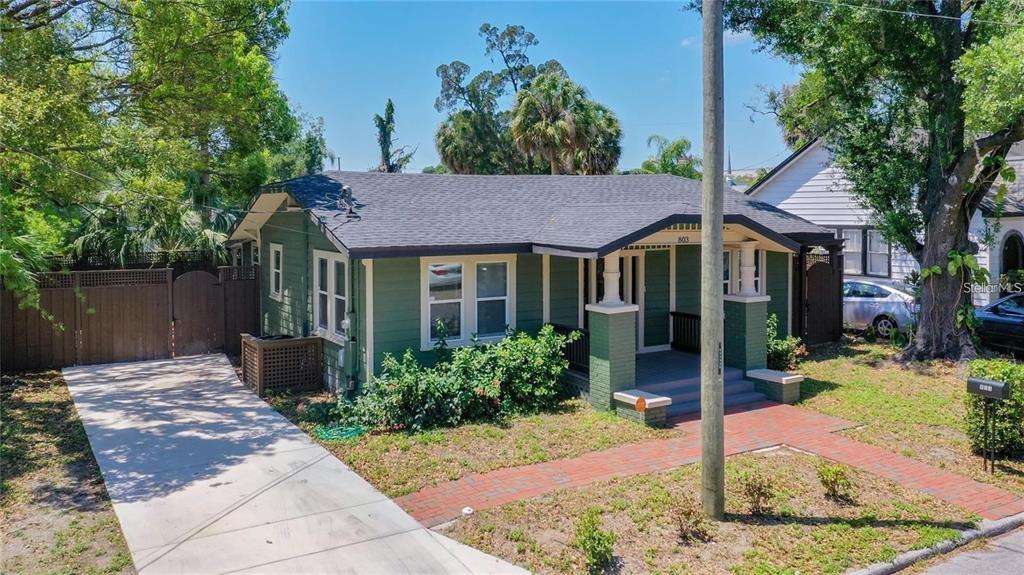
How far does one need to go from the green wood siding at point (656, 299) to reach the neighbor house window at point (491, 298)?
3.09 meters

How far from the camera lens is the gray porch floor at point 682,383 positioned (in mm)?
11188

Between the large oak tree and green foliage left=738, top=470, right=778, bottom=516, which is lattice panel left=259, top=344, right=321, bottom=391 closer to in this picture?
green foliage left=738, top=470, right=778, bottom=516

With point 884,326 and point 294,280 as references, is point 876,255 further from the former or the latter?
point 294,280

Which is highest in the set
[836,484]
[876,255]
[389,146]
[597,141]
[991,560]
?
[389,146]

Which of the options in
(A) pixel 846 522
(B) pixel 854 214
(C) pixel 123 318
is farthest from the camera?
(B) pixel 854 214

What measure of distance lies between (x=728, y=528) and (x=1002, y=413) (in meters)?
4.25

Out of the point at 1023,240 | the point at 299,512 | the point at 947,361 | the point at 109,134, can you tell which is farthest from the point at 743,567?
the point at 1023,240

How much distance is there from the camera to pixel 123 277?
48.4 ft

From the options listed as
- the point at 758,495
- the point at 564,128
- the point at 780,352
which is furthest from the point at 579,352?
the point at 564,128

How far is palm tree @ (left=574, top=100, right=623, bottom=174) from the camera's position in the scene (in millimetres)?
29609

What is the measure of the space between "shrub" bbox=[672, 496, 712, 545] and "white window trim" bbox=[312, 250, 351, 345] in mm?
6330

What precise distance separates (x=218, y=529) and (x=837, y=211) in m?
19.9

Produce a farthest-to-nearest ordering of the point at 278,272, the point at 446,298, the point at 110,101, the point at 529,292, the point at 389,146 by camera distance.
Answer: the point at 389,146
the point at 278,272
the point at 110,101
the point at 529,292
the point at 446,298

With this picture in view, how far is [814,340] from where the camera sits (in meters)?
16.4
